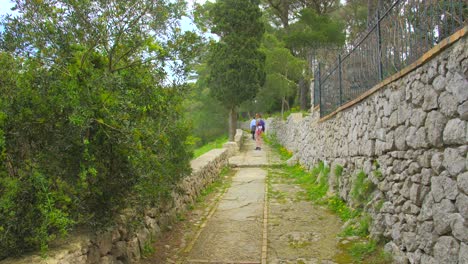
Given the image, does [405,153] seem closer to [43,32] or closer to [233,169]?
[43,32]

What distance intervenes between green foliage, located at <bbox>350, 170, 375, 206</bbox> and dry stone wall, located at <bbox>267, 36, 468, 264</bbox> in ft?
0.40

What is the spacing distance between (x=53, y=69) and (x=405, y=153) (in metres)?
3.61

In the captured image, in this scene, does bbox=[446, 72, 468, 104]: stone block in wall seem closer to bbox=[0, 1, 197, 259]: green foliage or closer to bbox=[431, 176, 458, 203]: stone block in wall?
bbox=[431, 176, 458, 203]: stone block in wall

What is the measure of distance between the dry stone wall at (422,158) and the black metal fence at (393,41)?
0.28 meters

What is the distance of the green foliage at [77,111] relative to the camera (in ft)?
9.09

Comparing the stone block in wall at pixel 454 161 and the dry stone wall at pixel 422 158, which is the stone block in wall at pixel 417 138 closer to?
the dry stone wall at pixel 422 158

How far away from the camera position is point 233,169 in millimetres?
12703

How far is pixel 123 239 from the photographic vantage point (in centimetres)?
411

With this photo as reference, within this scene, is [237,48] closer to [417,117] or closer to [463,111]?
[417,117]

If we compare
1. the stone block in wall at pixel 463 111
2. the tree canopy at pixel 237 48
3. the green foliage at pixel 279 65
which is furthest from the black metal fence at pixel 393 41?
the green foliage at pixel 279 65

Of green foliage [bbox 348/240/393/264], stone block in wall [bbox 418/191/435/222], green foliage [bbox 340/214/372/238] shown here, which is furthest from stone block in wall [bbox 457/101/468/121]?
green foliage [bbox 340/214/372/238]

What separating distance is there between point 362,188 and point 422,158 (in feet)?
6.36

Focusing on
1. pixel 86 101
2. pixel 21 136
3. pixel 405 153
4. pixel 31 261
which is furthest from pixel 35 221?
pixel 405 153

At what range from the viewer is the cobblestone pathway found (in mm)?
4703
